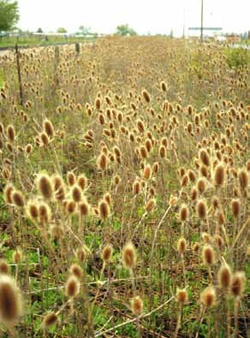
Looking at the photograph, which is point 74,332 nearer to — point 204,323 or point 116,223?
point 204,323

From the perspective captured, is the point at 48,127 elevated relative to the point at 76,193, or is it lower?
elevated

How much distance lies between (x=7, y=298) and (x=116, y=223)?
2559mm

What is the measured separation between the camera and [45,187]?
1415 mm

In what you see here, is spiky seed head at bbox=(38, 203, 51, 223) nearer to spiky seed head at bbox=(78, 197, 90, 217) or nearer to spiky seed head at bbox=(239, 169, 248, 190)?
spiky seed head at bbox=(78, 197, 90, 217)

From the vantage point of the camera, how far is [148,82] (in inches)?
291

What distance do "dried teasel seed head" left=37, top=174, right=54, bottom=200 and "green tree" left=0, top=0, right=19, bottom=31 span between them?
40.8 metres

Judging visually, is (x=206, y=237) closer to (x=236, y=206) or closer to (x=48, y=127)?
(x=236, y=206)

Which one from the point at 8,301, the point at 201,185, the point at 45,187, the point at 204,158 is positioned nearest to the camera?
the point at 8,301

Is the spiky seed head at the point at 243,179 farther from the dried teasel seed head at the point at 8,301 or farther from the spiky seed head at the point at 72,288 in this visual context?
the dried teasel seed head at the point at 8,301

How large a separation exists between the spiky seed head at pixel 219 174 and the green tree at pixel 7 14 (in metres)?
40.8

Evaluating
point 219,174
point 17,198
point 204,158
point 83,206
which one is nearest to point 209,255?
point 219,174

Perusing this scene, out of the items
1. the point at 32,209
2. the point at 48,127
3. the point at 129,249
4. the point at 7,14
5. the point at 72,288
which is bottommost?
the point at 72,288

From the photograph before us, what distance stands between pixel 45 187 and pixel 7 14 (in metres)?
41.9

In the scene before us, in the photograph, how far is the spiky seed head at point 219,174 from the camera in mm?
1617
